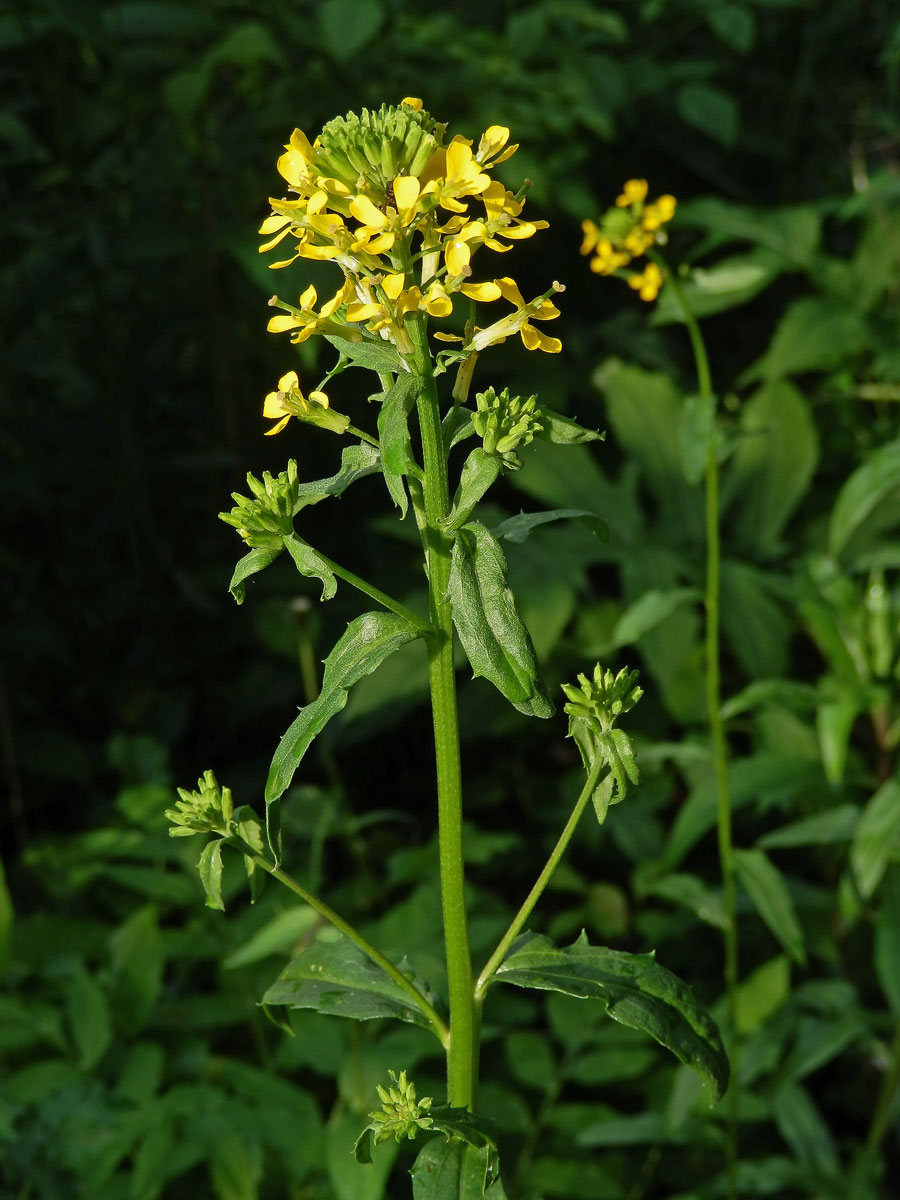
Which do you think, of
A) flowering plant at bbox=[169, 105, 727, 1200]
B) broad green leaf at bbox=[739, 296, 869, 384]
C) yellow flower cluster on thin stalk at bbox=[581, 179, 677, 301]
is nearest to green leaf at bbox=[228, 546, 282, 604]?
flowering plant at bbox=[169, 105, 727, 1200]

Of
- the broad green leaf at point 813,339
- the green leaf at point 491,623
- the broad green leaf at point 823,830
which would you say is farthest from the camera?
the broad green leaf at point 813,339

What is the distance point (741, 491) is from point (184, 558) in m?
1.40

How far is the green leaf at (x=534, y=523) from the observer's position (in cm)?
95

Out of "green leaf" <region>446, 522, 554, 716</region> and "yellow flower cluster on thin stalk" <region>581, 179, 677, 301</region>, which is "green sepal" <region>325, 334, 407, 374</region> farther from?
"yellow flower cluster on thin stalk" <region>581, 179, 677, 301</region>

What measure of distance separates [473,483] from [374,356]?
128 mm

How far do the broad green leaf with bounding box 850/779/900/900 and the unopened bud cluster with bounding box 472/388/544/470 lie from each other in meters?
1.18

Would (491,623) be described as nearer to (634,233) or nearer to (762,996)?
(634,233)

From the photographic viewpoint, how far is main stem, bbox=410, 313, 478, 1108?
915 millimetres

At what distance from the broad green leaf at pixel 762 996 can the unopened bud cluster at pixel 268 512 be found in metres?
1.41

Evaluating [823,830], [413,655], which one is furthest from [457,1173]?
[413,655]

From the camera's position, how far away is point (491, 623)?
87 centimetres

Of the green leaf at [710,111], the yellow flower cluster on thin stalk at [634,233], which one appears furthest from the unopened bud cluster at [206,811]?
the green leaf at [710,111]

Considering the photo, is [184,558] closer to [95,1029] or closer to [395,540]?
[395,540]

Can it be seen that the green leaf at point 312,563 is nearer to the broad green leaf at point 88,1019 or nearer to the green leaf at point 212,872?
the green leaf at point 212,872
